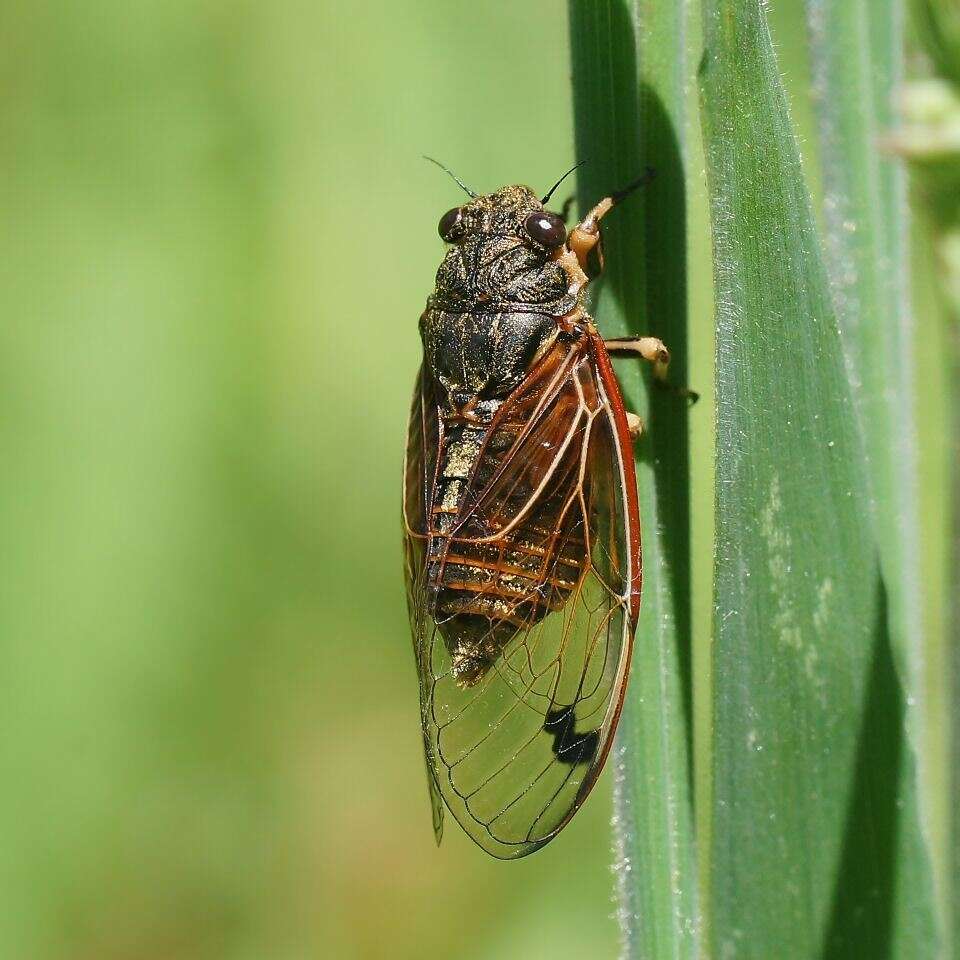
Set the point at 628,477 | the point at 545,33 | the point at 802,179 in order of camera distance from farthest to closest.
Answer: the point at 545,33 < the point at 628,477 < the point at 802,179

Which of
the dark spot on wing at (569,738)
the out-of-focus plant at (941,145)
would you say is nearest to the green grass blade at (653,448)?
the dark spot on wing at (569,738)

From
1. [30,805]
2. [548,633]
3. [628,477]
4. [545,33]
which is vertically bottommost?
[30,805]

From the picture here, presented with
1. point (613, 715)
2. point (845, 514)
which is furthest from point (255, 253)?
point (845, 514)

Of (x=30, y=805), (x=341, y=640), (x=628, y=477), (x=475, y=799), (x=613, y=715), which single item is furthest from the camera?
(x=341, y=640)

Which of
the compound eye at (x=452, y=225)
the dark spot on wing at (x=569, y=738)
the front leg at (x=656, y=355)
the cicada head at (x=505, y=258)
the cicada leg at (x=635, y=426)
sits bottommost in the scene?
the dark spot on wing at (x=569, y=738)

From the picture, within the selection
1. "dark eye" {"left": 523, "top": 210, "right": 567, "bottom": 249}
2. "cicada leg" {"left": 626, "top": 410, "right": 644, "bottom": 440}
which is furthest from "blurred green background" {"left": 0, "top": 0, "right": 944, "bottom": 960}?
"cicada leg" {"left": 626, "top": 410, "right": 644, "bottom": 440}

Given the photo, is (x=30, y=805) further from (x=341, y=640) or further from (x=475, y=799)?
(x=475, y=799)

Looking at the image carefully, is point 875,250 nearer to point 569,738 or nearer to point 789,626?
point 789,626

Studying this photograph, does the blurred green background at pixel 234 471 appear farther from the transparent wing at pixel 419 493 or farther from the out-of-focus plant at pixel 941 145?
the out-of-focus plant at pixel 941 145
